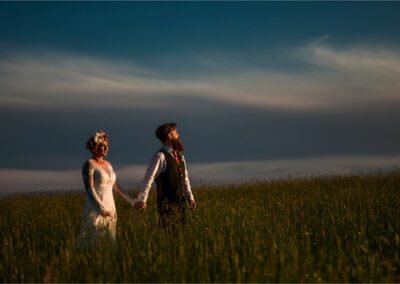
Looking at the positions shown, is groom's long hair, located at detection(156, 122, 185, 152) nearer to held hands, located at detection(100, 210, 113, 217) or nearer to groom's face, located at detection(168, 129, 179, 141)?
groom's face, located at detection(168, 129, 179, 141)

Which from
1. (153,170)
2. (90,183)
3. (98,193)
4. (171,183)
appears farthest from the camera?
(171,183)

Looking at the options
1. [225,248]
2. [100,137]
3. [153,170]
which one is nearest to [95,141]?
[100,137]

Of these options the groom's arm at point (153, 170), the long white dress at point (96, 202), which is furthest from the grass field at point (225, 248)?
the groom's arm at point (153, 170)

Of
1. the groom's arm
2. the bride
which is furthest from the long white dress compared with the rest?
the groom's arm

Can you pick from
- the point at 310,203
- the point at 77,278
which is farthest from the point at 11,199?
the point at 77,278

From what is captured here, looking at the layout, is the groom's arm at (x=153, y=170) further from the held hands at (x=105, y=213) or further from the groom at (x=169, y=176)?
the held hands at (x=105, y=213)

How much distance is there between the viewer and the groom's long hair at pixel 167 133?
8.25 metres

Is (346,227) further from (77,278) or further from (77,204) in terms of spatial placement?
(77,204)

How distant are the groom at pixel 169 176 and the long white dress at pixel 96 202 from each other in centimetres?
81

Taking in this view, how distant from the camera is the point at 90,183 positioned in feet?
24.2

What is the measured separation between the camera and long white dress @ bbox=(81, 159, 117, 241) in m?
7.39

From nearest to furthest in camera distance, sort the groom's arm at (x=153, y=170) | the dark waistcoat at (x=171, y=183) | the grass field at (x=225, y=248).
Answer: the grass field at (x=225, y=248)
the groom's arm at (x=153, y=170)
the dark waistcoat at (x=171, y=183)

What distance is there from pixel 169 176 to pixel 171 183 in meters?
0.14

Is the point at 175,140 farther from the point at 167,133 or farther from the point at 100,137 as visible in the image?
the point at 100,137
